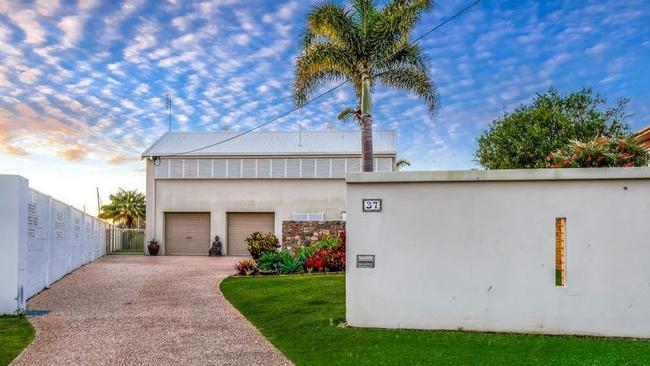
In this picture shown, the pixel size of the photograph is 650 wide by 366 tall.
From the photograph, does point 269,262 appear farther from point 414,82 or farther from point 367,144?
point 414,82

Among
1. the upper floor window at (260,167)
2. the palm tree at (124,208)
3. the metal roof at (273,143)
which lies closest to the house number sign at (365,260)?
the upper floor window at (260,167)

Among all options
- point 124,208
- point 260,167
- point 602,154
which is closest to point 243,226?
point 260,167

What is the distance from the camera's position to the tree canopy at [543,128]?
22.7 meters

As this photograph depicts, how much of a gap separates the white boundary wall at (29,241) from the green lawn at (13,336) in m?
0.69

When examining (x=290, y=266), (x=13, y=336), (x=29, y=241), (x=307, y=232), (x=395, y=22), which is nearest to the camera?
(x=13, y=336)

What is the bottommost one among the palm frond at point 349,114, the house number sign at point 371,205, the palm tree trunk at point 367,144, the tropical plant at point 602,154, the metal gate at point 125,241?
the metal gate at point 125,241

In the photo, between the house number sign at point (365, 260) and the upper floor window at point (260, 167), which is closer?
the house number sign at point (365, 260)

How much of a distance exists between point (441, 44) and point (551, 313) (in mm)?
11818

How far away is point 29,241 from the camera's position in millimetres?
11406

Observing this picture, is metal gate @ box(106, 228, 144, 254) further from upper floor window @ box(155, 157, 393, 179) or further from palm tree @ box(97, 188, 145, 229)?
palm tree @ box(97, 188, 145, 229)

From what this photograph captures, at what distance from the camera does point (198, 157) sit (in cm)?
3061

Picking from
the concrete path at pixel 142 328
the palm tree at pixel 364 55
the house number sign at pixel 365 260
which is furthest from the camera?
the palm tree at pixel 364 55

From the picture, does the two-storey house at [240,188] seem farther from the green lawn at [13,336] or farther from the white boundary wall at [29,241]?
the green lawn at [13,336]

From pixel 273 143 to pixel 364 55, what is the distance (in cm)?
1430
